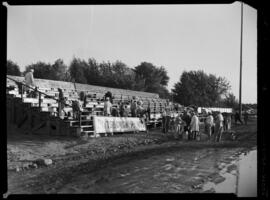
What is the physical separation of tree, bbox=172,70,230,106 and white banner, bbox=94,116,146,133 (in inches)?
189

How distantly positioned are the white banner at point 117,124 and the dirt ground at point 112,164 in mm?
900

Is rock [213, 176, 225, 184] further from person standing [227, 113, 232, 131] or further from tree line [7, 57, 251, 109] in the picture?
tree line [7, 57, 251, 109]

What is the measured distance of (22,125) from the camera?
51.6 ft

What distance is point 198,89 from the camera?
24.2 meters

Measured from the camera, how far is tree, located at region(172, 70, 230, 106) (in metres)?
20.6

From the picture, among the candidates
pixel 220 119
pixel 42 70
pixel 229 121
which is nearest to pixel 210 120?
pixel 220 119

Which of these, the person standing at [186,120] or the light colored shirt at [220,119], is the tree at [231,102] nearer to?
the light colored shirt at [220,119]

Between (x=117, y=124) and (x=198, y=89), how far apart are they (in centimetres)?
899

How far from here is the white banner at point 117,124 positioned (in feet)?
53.1

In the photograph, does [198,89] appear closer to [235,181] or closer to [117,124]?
[117,124]

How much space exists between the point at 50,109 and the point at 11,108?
6.50 feet

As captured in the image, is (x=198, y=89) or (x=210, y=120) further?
(x=198, y=89)

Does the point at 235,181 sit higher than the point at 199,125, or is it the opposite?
the point at 199,125

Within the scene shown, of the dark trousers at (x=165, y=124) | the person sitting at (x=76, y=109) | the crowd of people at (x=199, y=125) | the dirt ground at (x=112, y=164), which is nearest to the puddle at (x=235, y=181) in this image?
the dirt ground at (x=112, y=164)
